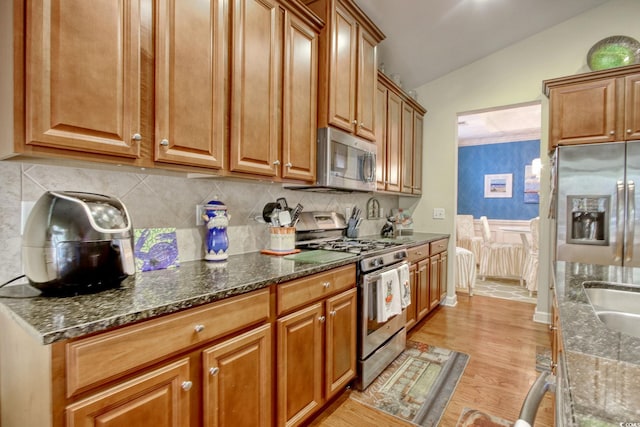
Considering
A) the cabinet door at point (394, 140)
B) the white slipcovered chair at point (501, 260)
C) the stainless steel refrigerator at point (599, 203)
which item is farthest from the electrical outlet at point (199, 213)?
the white slipcovered chair at point (501, 260)

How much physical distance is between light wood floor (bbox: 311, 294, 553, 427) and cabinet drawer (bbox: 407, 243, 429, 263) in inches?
28.3

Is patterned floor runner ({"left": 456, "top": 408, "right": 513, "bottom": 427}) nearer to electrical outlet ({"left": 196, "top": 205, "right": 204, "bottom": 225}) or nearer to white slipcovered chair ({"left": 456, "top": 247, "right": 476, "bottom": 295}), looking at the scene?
electrical outlet ({"left": 196, "top": 205, "right": 204, "bottom": 225})

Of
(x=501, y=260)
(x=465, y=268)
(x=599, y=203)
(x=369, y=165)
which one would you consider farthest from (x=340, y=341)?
(x=501, y=260)

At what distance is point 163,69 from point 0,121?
55 centimetres

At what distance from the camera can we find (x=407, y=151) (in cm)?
358

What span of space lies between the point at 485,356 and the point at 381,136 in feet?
6.89

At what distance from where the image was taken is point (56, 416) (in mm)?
761

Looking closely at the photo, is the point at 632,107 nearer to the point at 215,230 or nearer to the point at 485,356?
the point at 485,356

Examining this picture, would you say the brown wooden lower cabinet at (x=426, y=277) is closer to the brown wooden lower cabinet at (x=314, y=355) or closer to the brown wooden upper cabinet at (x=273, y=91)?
the brown wooden lower cabinet at (x=314, y=355)

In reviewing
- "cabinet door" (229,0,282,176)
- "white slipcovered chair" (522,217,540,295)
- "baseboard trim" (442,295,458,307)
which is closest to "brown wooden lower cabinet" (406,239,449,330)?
"baseboard trim" (442,295,458,307)

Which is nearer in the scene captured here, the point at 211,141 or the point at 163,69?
the point at 163,69

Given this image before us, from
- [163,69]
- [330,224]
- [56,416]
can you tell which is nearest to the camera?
[56,416]

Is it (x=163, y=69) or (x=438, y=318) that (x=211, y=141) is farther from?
(x=438, y=318)

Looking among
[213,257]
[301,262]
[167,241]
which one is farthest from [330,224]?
[167,241]
